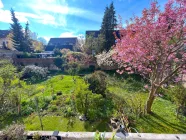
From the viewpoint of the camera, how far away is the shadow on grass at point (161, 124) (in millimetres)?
5141

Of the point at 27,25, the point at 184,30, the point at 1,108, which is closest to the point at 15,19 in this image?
the point at 27,25

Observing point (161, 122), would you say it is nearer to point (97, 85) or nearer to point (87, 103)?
point (87, 103)

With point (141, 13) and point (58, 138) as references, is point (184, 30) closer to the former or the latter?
point (141, 13)

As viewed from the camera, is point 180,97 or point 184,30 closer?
point 184,30

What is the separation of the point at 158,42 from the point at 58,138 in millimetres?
5327

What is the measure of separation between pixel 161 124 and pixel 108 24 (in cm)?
1841

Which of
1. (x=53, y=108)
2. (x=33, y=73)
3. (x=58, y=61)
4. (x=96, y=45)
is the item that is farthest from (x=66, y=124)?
(x=96, y=45)

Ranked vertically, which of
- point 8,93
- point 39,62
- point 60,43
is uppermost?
point 60,43

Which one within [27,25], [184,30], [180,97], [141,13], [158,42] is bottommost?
[180,97]

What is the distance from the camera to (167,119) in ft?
19.4

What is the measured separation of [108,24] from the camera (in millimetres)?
20891

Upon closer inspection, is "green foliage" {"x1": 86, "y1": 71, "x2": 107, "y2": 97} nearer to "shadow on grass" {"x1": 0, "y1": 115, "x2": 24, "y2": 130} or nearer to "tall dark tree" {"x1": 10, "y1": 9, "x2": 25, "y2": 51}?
"shadow on grass" {"x1": 0, "y1": 115, "x2": 24, "y2": 130}

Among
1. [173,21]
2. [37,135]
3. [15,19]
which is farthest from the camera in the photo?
[15,19]

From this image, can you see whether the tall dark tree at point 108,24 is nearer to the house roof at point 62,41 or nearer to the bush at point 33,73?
the bush at point 33,73
